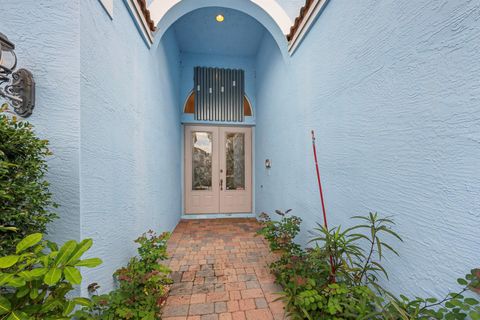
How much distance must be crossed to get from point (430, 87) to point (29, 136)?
194cm

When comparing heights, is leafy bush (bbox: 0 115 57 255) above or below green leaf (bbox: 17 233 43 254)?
above

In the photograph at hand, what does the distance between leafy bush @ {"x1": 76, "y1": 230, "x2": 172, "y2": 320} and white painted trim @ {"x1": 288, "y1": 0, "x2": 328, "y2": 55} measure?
2.71 m

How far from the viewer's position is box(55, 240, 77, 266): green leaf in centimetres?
65

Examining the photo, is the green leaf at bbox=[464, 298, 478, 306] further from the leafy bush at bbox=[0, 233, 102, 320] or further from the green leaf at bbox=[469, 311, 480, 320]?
the leafy bush at bbox=[0, 233, 102, 320]

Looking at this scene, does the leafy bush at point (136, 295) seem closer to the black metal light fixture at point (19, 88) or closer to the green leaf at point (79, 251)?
the green leaf at point (79, 251)

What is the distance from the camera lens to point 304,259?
1.64 meters

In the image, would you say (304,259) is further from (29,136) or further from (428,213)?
(29,136)

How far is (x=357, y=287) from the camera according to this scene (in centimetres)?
106

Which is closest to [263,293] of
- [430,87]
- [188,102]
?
[430,87]

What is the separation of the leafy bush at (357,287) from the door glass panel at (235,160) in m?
2.97

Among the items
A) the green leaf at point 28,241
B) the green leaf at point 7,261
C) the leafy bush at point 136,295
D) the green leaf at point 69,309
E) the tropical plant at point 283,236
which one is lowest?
the leafy bush at point 136,295

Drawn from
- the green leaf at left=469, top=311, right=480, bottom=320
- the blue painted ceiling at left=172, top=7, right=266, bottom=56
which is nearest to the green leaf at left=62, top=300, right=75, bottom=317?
the green leaf at left=469, top=311, right=480, bottom=320

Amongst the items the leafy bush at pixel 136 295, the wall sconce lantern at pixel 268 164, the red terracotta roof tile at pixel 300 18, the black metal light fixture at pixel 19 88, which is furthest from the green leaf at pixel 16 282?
the wall sconce lantern at pixel 268 164

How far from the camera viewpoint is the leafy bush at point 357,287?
2.63 ft
